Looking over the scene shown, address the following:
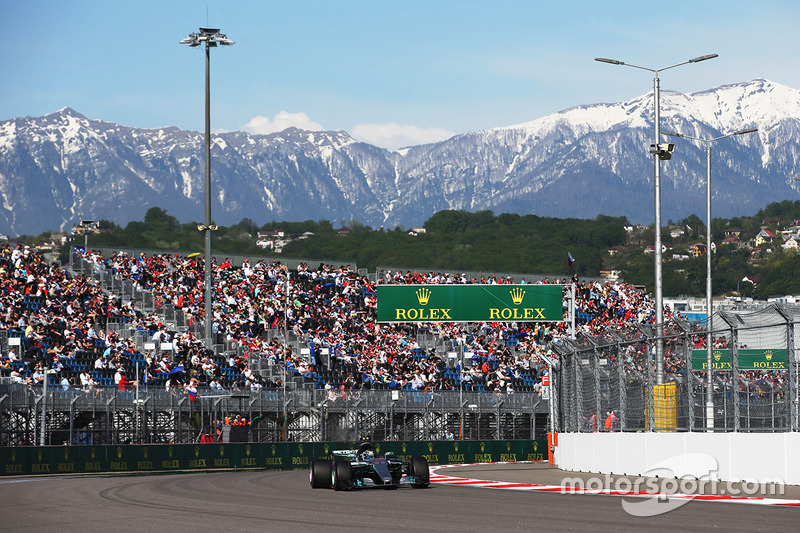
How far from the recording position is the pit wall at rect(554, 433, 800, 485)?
19.1m

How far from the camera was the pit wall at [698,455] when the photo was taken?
19.1m

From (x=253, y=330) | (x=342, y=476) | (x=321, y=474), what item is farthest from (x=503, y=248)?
(x=342, y=476)

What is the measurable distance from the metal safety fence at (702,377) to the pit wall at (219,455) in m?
7.20

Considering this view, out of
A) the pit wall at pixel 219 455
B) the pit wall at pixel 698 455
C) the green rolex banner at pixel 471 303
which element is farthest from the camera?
the green rolex banner at pixel 471 303

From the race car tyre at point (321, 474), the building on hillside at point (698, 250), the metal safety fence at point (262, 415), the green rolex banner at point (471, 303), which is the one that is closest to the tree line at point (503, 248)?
the building on hillside at point (698, 250)

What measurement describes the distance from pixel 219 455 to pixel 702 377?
49.7ft

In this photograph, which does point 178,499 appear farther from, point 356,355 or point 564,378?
point 356,355

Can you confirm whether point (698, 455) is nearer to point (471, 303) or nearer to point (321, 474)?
point (321, 474)

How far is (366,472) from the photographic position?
2023cm

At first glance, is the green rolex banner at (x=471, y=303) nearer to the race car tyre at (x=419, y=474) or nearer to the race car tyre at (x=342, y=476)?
the race car tyre at (x=419, y=474)

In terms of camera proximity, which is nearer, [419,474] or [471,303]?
[419,474]

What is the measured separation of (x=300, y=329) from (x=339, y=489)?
1030 inches

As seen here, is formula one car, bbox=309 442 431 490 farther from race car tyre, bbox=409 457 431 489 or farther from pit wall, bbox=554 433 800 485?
pit wall, bbox=554 433 800 485

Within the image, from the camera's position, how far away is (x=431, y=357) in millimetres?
46969
